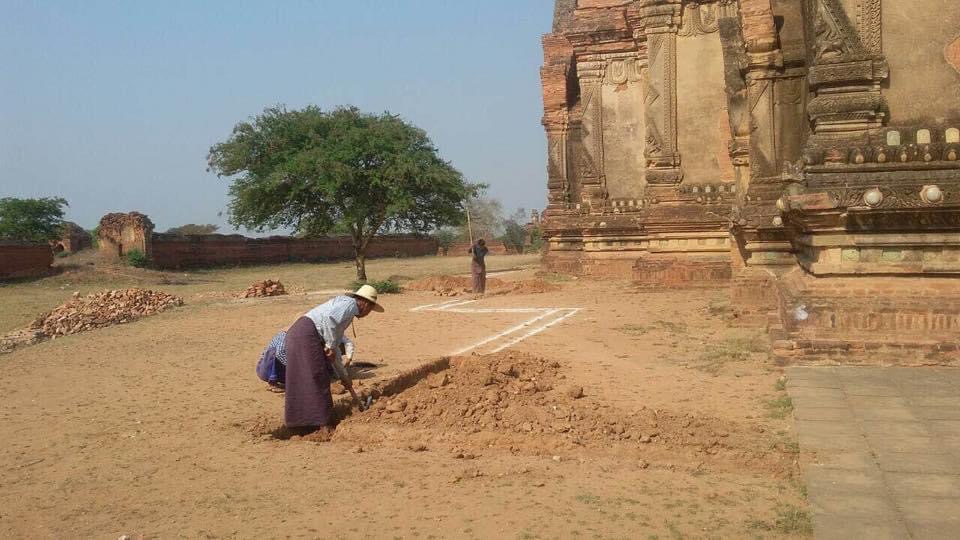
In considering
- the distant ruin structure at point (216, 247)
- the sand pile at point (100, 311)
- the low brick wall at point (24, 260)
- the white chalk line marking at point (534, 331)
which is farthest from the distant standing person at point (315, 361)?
the low brick wall at point (24, 260)

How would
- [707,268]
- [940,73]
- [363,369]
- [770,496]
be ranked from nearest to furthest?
[770,496] < [940,73] < [363,369] < [707,268]

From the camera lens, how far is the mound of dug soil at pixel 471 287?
1762 centimetres

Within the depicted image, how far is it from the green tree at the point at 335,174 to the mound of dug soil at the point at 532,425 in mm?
18410

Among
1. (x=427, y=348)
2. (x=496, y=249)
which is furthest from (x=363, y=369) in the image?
(x=496, y=249)

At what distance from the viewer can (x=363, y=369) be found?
799 centimetres

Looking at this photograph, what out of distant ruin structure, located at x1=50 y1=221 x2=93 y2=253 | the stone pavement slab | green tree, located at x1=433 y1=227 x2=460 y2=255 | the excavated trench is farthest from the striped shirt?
green tree, located at x1=433 y1=227 x2=460 y2=255

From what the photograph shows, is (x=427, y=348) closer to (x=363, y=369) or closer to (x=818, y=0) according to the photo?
(x=363, y=369)

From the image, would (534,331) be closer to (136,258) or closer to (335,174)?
(335,174)

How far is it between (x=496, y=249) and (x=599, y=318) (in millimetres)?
46560

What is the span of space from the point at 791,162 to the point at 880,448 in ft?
17.4

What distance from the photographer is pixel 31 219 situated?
41375 mm

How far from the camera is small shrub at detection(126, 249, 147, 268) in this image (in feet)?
114

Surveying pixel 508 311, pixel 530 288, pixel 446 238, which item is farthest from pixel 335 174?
pixel 446 238

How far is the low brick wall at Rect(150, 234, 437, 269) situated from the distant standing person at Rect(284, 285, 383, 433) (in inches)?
1251
